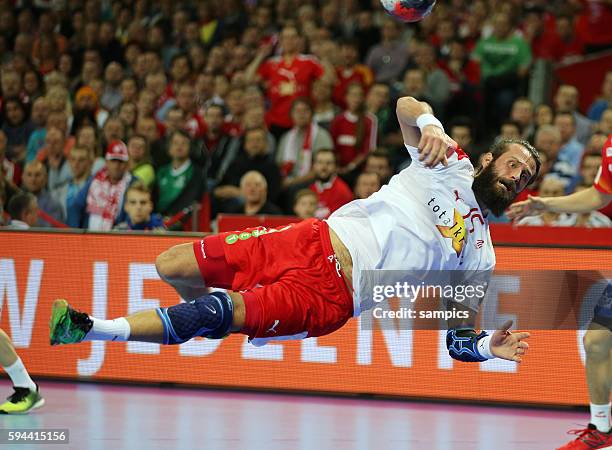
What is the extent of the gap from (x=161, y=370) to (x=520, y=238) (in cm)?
364

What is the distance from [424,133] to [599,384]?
8.42ft

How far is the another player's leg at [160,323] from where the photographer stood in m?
6.45

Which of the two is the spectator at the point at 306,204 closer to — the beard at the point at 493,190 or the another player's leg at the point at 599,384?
the another player's leg at the point at 599,384

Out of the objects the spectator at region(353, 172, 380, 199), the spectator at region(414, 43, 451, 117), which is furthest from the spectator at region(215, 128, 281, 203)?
the spectator at region(414, 43, 451, 117)

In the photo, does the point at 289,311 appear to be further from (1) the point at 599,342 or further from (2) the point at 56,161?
(2) the point at 56,161

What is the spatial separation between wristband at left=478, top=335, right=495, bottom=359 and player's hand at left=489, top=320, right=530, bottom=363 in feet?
0.33

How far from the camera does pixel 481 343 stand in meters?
7.08

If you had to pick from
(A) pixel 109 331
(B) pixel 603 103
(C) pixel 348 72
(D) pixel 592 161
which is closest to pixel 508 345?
(A) pixel 109 331

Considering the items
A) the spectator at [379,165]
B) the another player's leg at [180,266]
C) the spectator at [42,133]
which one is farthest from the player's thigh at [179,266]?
the spectator at [42,133]

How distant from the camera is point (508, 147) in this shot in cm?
721

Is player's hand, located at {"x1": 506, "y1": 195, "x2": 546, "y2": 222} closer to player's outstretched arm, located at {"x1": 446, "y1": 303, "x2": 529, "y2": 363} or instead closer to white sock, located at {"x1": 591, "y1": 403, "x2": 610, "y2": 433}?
player's outstretched arm, located at {"x1": 446, "y1": 303, "x2": 529, "y2": 363}

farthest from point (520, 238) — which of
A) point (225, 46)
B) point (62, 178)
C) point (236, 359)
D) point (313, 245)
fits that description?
point (225, 46)

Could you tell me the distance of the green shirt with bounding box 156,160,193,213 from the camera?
43.0ft

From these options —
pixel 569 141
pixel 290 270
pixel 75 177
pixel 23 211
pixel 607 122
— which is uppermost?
pixel 607 122
